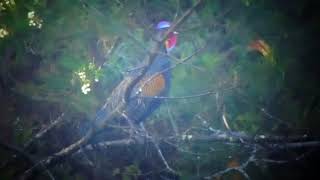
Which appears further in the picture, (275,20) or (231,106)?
(231,106)

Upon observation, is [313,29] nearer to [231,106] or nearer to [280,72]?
[280,72]

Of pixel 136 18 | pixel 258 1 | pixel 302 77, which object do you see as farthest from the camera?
pixel 302 77

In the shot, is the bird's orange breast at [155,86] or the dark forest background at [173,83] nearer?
the dark forest background at [173,83]

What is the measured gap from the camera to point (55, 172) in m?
3.62

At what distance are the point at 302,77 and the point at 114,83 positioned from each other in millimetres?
2023

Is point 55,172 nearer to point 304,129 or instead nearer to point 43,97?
point 43,97

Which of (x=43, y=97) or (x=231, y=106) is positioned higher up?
(x=43, y=97)

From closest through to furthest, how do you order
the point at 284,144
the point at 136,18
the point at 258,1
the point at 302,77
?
the point at 258,1
the point at 136,18
the point at 284,144
the point at 302,77

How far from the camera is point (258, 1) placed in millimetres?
2547

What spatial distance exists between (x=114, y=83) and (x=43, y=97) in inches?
51.3

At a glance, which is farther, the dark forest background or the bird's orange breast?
the bird's orange breast

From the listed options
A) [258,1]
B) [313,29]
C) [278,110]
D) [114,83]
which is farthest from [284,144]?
[114,83]

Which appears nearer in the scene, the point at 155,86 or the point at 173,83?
the point at 173,83

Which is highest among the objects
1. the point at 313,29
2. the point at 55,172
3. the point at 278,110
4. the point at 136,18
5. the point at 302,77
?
the point at 136,18
